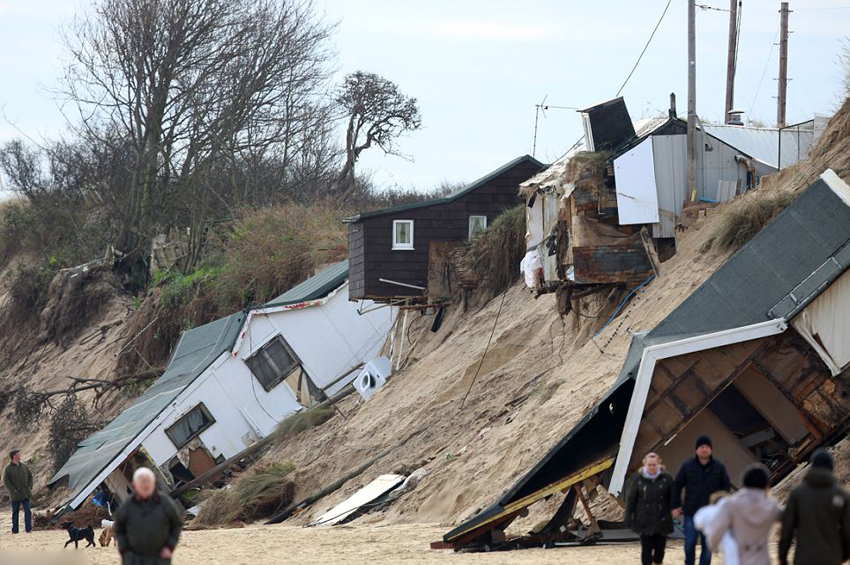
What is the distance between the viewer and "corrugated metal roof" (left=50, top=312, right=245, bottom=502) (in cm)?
3111

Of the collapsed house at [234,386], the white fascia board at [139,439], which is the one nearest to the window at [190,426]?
the collapsed house at [234,386]

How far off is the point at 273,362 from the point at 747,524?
2625 centimetres

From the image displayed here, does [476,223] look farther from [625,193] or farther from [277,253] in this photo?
[625,193]

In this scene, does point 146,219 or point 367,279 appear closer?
point 367,279

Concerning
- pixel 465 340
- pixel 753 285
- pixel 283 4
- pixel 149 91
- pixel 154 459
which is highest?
pixel 283 4

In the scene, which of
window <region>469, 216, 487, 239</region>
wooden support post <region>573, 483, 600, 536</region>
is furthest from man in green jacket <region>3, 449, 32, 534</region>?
window <region>469, 216, 487, 239</region>

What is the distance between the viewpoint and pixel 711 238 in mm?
22312

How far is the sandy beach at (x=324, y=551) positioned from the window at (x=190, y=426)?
30.0ft

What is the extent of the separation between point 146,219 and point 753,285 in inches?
1531

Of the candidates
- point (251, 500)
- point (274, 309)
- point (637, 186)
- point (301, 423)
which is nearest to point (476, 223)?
point (274, 309)

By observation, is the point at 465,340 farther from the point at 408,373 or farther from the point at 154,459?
the point at 154,459

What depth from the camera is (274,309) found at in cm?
3484

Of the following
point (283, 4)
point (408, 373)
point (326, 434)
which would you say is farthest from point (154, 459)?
point (283, 4)

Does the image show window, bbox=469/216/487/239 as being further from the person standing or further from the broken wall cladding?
the person standing
